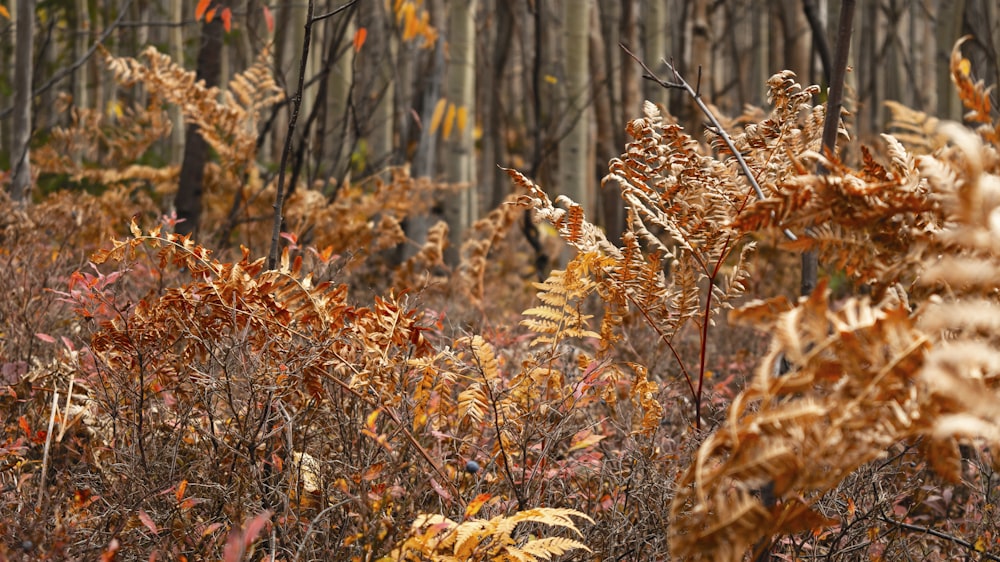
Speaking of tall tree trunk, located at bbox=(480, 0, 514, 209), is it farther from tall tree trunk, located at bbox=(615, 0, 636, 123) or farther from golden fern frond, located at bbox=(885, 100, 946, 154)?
golden fern frond, located at bbox=(885, 100, 946, 154)

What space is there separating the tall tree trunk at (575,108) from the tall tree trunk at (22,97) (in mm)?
3147

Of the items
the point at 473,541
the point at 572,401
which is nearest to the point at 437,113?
the point at 572,401

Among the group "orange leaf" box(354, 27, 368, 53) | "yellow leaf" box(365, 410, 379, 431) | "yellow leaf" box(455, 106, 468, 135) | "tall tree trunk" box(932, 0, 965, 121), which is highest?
"tall tree trunk" box(932, 0, 965, 121)

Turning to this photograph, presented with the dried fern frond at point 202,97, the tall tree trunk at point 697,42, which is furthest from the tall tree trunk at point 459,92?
the dried fern frond at point 202,97

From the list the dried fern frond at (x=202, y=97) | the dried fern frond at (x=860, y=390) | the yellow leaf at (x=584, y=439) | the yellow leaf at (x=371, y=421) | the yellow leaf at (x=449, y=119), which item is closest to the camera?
the dried fern frond at (x=860, y=390)

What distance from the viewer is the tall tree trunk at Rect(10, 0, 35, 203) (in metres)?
4.27

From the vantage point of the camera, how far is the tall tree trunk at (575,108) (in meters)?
5.90

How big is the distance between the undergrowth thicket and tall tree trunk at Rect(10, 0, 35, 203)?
2.19 metres

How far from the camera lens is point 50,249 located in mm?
3793

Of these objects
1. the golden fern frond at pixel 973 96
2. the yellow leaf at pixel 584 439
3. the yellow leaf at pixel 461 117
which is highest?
the yellow leaf at pixel 461 117

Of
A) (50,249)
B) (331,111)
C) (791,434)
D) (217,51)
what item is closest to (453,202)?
(217,51)

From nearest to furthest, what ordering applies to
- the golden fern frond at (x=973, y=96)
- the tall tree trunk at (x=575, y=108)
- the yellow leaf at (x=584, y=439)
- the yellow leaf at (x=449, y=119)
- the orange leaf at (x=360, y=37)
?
the golden fern frond at (x=973, y=96)
the yellow leaf at (x=584, y=439)
the orange leaf at (x=360, y=37)
the tall tree trunk at (x=575, y=108)
the yellow leaf at (x=449, y=119)

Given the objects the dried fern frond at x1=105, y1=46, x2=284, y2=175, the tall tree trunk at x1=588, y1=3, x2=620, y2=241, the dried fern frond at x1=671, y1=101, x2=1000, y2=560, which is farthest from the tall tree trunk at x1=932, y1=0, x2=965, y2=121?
the dried fern frond at x1=671, y1=101, x2=1000, y2=560

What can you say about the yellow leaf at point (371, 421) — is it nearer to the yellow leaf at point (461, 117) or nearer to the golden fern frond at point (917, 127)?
the golden fern frond at point (917, 127)
